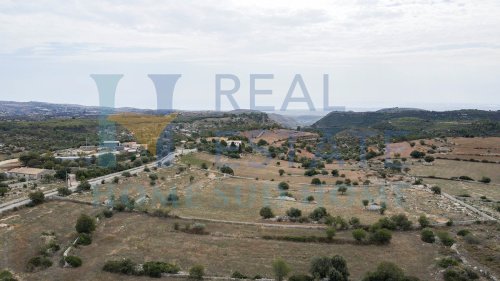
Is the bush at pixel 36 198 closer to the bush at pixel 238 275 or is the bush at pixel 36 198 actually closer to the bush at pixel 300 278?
the bush at pixel 238 275

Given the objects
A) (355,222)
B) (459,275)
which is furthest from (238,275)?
(355,222)

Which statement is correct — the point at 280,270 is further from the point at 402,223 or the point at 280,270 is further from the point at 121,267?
the point at 402,223

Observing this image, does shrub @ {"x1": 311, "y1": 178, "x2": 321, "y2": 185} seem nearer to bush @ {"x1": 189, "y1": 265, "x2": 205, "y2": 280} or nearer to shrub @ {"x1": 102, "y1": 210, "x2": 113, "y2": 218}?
shrub @ {"x1": 102, "y1": 210, "x2": 113, "y2": 218}

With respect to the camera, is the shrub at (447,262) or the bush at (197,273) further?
the shrub at (447,262)

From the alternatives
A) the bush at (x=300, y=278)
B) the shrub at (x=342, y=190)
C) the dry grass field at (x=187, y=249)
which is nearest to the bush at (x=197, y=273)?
the dry grass field at (x=187, y=249)

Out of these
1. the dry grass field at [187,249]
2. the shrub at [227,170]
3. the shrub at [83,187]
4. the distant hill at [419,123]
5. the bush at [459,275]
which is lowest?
the dry grass field at [187,249]
